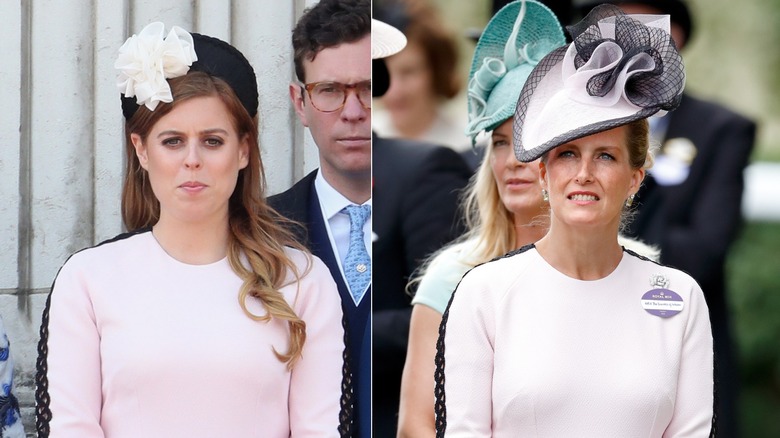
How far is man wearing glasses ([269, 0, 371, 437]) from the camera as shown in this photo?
347cm

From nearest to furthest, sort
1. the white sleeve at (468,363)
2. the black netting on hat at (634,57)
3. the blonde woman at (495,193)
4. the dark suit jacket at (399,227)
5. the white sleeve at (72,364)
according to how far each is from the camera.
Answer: the white sleeve at (468,363), the black netting on hat at (634,57), the white sleeve at (72,364), the blonde woman at (495,193), the dark suit jacket at (399,227)

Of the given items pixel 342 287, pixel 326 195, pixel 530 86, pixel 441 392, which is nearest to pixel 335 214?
pixel 326 195

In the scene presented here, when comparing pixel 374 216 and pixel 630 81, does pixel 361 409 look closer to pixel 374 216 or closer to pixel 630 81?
pixel 374 216

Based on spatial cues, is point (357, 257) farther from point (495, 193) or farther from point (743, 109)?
point (743, 109)

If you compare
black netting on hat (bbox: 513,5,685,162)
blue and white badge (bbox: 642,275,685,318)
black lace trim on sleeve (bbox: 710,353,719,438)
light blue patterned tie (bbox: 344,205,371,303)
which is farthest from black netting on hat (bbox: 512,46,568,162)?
light blue patterned tie (bbox: 344,205,371,303)

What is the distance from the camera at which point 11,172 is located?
3436 millimetres

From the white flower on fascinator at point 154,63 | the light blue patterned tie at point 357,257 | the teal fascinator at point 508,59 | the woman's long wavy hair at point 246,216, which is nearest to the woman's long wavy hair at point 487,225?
the teal fascinator at point 508,59

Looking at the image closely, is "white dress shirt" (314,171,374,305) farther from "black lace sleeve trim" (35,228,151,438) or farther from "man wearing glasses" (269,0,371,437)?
"black lace sleeve trim" (35,228,151,438)

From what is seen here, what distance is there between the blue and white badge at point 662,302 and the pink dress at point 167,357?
101 cm

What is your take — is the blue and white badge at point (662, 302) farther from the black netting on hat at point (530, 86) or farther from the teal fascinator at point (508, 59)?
the teal fascinator at point (508, 59)

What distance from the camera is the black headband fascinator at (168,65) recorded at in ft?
10.6

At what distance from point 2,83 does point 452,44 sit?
4.77 ft

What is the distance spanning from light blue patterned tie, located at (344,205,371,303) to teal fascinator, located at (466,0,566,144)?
400 millimetres

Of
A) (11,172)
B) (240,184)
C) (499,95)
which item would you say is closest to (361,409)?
(240,184)
